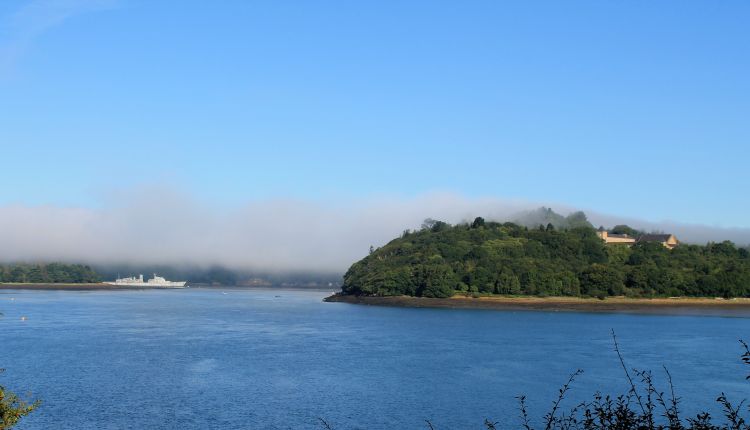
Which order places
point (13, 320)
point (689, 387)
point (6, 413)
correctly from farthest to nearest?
point (13, 320) → point (689, 387) → point (6, 413)

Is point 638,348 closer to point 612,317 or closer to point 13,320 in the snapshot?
point 612,317

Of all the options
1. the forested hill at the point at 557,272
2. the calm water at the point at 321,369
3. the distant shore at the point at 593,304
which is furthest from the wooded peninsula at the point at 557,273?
the calm water at the point at 321,369

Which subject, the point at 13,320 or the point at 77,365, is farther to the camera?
the point at 13,320

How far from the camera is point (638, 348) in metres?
77.1

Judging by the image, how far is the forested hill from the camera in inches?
6619

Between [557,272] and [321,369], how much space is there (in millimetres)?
126755

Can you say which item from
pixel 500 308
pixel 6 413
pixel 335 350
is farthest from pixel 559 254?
pixel 6 413

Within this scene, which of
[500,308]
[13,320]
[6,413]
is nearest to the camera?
[6,413]

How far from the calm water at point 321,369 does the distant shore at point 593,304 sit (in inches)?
1922

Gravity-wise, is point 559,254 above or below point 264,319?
above

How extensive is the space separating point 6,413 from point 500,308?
147528 millimetres

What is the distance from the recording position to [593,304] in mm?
161250

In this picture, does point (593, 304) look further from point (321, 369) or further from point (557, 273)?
point (321, 369)

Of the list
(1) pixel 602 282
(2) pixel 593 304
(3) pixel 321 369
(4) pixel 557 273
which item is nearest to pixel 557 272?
(4) pixel 557 273
